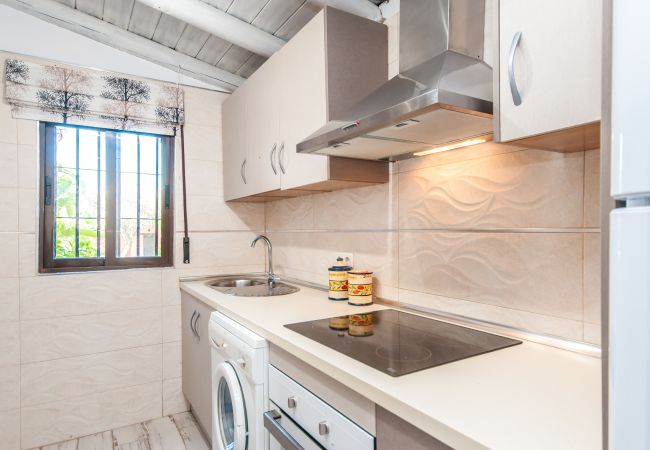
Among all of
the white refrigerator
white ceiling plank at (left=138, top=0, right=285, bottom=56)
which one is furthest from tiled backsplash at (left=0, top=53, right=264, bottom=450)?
the white refrigerator

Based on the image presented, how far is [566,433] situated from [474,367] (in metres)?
0.32

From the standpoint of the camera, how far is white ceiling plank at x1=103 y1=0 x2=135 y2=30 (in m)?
2.13

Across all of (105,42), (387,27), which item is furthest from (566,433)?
(105,42)

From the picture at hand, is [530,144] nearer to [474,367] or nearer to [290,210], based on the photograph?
[474,367]

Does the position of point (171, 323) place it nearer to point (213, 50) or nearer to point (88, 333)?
point (88, 333)

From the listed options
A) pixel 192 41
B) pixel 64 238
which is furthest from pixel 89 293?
pixel 192 41

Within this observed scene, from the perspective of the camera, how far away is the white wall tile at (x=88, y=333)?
2207 mm

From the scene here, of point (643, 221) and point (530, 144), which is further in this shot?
point (530, 144)

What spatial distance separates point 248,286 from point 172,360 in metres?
0.70

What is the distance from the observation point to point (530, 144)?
0.97 meters

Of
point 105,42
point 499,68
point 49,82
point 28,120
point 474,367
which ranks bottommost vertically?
point 474,367

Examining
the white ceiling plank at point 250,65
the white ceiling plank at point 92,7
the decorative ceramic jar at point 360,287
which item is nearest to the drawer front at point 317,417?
the decorative ceramic jar at point 360,287

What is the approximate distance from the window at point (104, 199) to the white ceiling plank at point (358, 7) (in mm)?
1462

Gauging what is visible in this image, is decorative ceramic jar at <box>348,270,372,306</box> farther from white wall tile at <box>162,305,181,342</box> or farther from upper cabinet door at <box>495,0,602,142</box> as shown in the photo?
white wall tile at <box>162,305,181,342</box>
